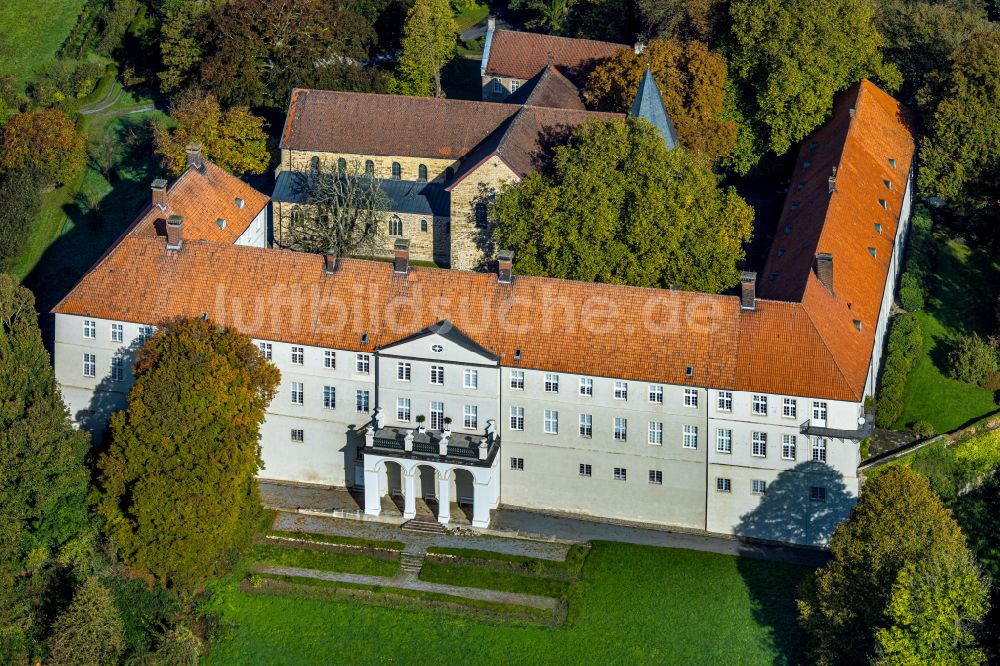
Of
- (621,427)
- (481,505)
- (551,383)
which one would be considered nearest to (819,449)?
(621,427)

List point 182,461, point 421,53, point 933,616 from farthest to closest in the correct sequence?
1. point 421,53
2. point 182,461
3. point 933,616

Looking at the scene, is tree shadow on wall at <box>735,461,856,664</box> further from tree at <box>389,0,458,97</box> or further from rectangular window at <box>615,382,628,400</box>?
tree at <box>389,0,458,97</box>

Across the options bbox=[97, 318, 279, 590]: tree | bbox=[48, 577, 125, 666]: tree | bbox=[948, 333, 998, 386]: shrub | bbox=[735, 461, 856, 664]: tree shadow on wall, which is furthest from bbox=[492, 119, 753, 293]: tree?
bbox=[48, 577, 125, 666]: tree

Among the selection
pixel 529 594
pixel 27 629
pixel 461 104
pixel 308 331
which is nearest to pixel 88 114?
pixel 461 104

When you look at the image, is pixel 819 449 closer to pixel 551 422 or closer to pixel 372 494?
pixel 551 422

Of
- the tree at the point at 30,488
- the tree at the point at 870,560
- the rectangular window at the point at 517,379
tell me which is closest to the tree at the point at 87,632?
the tree at the point at 30,488

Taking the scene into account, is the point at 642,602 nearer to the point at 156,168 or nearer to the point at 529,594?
the point at 529,594

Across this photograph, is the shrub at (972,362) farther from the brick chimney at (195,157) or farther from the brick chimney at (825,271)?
the brick chimney at (195,157)
